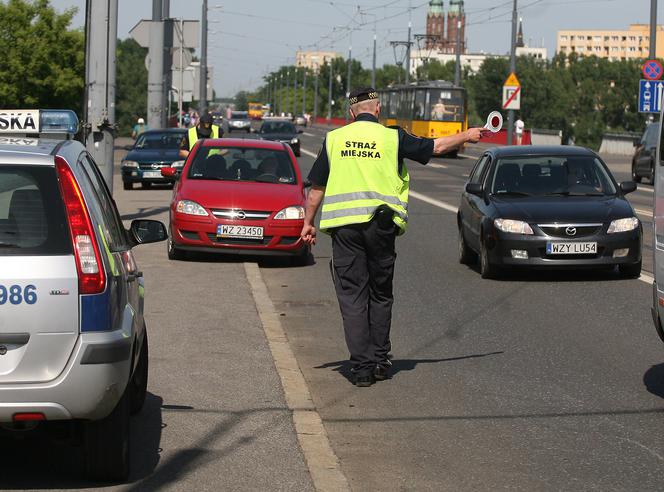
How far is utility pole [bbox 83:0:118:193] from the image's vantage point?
55.2 ft

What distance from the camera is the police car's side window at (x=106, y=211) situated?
Result: 19.8 feet

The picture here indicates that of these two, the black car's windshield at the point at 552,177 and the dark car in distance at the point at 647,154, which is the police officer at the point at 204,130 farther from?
the dark car in distance at the point at 647,154

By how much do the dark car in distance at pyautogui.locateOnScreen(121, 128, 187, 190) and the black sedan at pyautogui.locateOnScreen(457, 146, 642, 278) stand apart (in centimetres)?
1537

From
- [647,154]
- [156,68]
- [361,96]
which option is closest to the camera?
[361,96]

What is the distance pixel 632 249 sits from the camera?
14.1 metres

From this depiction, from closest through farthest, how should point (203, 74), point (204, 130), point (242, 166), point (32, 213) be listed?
point (32, 213) → point (242, 166) → point (204, 130) → point (203, 74)

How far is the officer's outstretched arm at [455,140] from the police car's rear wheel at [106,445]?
3.30m

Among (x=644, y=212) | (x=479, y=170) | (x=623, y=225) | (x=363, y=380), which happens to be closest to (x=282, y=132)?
(x=644, y=212)

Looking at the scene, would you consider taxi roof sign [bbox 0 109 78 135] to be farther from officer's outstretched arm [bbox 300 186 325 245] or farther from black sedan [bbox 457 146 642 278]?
black sedan [bbox 457 146 642 278]

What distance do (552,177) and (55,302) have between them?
409 inches

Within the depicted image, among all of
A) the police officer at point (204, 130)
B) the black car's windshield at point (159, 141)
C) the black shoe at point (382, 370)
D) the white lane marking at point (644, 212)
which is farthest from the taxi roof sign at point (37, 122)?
the black car's windshield at point (159, 141)

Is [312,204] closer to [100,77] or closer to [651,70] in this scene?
[100,77]

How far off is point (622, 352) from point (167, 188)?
77.9 feet

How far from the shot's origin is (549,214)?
14156mm
